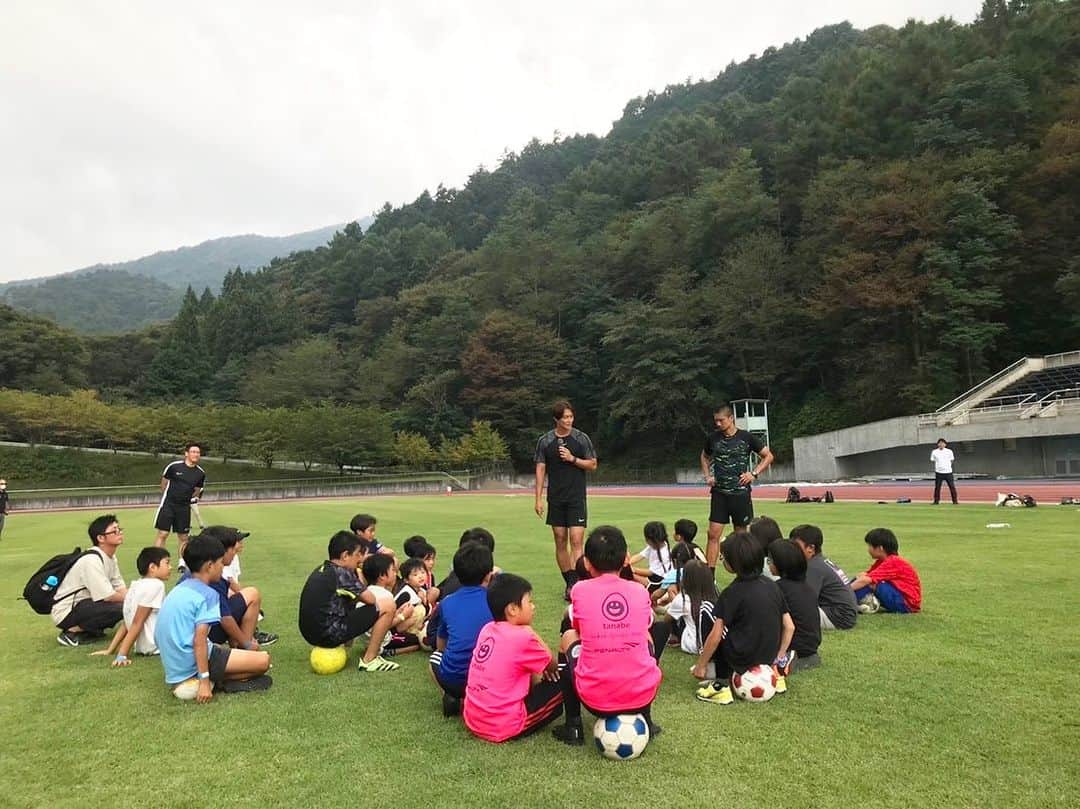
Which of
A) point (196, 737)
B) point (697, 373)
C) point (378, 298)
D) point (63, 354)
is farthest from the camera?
point (378, 298)

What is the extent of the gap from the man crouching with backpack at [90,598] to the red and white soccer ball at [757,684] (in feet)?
19.6

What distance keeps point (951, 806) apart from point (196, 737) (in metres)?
4.24

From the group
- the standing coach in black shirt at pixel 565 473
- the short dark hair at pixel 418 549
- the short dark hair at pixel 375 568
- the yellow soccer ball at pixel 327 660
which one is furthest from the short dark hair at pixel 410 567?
the standing coach in black shirt at pixel 565 473

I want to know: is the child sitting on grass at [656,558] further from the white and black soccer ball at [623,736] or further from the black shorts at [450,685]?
the white and black soccer ball at [623,736]

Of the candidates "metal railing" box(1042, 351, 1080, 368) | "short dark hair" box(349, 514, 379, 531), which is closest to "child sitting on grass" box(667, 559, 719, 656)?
"short dark hair" box(349, 514, 379, 531)

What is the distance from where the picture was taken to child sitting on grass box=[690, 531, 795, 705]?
4457 millimetres

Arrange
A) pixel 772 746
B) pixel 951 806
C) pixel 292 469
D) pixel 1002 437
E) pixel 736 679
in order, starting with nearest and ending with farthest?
pixel 951 806 → pixel 772 746 → pixel 736 679 → pixel 1002 437 → pixel 292 469

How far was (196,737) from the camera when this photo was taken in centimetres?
419

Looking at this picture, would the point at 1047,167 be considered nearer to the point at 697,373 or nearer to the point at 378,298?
the point at 697,373

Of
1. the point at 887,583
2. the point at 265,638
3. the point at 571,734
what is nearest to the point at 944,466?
the point at 887,583

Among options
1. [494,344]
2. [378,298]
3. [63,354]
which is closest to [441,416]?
[494,344]

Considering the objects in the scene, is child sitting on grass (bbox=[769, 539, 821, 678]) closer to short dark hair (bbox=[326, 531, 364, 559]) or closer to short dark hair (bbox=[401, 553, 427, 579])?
short dark hair (bbox=[401, 553, 427, 579])

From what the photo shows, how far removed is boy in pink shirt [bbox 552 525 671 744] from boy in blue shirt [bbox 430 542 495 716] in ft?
2.46

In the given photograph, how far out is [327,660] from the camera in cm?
543
